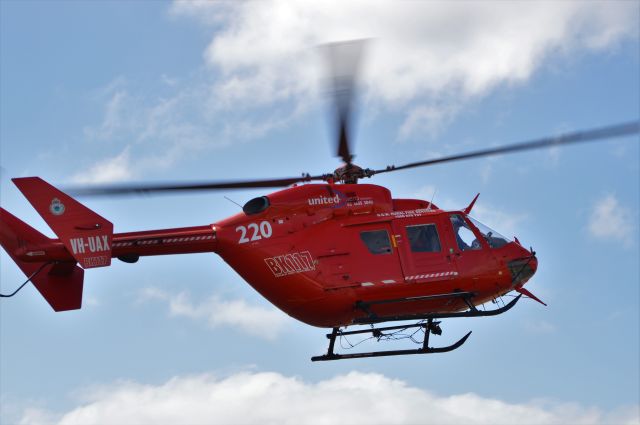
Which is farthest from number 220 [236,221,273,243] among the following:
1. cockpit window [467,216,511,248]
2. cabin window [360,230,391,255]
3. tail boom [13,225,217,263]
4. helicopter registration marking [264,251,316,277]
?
cockpit window [467,216,511,248]

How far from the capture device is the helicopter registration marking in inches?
847

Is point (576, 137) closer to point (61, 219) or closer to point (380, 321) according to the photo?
point (380, 321)

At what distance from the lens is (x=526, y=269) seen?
75.4 ft

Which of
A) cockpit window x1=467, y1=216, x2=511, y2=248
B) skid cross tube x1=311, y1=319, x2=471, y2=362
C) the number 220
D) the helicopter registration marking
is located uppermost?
cockpit window x1=467, y1=216, x2=511, y2=248

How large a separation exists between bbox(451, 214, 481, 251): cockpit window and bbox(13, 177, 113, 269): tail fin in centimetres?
820

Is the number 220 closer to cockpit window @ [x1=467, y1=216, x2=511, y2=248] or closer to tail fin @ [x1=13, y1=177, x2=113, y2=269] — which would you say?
tail fin @ [x1=13, y1=177, x2=113, y2=269]

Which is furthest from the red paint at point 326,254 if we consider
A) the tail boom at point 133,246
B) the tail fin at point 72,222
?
the tail fin at point 72,222

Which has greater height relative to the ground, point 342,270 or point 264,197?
point 264,197

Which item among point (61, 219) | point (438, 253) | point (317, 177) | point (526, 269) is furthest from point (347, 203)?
point (61, 219)

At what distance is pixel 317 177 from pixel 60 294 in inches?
268

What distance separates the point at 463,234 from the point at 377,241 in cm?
223

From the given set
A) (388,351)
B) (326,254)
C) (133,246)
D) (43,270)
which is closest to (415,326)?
(388,351)

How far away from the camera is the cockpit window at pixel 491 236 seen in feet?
74.8

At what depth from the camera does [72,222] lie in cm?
2047
